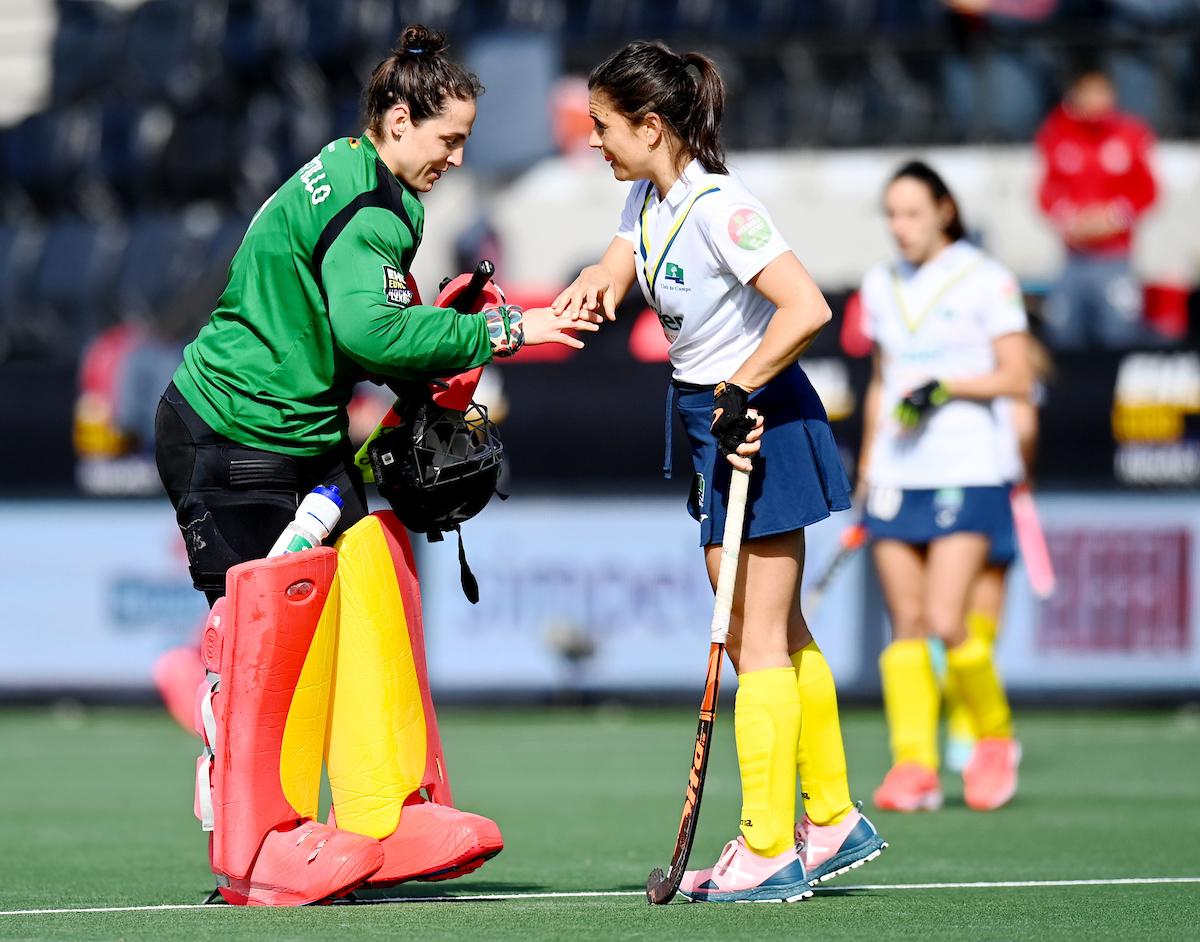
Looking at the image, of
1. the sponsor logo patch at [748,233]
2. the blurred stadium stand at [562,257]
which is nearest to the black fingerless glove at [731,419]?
the sponsor logo patch at [748,233]

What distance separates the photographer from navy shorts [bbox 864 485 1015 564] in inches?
310

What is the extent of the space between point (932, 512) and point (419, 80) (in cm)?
336

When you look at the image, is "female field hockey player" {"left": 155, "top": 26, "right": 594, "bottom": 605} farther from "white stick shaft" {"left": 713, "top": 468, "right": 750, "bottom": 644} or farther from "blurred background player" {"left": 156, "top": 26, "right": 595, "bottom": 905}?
"white stick shaft" {"left": 713, "top": 468, "right": 750, "bottom": 644}

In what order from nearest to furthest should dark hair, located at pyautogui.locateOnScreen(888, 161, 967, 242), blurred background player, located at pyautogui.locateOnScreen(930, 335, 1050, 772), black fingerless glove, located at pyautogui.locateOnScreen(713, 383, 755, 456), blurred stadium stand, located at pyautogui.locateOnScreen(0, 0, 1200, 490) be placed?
1. black fingerless glove, located at pyautogui.locateOnScreen(713, 383, 755, 456)
2. dark hair, located at pyautogui.locateOnScreen(888, 161, 967, 242)
3. blurred background player, located at pyautogui.locateOnScreen(930, 335, 1050, 772)
4. blurred stadium stand, located at pyautogui.locateOnScreen(0, 0, 1200, 490)

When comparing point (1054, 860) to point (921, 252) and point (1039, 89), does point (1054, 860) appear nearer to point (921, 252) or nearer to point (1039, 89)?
point (921, 252)

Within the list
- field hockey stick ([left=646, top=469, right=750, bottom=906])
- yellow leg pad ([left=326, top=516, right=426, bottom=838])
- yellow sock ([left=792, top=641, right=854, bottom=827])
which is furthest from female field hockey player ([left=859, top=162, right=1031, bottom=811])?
yellow leg pad ([left=326, top=516, right=426, bottom=838])

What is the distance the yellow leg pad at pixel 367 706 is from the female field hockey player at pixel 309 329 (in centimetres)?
23

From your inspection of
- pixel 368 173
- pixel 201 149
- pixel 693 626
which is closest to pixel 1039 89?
pixel 693 626

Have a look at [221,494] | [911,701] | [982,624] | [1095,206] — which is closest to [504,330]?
[221,494]

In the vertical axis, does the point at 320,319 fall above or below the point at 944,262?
below

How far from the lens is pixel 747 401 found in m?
5.07

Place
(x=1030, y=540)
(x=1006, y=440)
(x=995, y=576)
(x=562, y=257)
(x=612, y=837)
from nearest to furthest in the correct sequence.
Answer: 1. (x=612, y=837)
2. (x=1006, y=440)
3. (x=995, y=576)
4. (x=1030, y=540)
5. (x=562, y=257)

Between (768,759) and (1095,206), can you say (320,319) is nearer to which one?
(768,759)

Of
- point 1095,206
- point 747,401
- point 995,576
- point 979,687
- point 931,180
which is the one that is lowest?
point 979,687
